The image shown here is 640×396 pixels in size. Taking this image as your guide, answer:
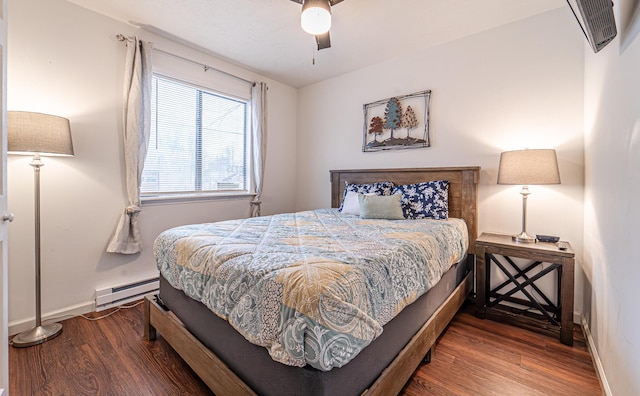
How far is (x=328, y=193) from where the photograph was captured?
3867 millimetres

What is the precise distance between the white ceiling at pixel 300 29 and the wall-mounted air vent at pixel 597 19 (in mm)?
1155

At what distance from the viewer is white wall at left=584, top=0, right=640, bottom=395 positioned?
111 cm

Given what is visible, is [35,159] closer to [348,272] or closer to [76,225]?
[76,225]

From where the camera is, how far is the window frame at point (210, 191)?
9.06 feet

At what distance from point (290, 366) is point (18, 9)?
121 inches

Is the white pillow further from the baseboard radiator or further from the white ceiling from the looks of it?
the baseboard radiator

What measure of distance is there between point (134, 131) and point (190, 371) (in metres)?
2.10

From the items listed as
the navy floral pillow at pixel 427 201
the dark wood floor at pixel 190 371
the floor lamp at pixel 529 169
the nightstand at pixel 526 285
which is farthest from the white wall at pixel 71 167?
the floor lamp at pixel 529 169

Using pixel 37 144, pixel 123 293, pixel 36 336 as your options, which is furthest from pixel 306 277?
pixel 123 293

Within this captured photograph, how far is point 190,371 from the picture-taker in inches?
62.8

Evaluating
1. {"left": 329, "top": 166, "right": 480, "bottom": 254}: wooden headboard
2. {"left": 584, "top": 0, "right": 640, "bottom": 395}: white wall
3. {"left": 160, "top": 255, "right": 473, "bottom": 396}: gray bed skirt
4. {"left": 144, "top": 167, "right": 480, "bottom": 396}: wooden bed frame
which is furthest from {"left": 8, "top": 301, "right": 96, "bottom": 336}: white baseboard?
{"left": 584, "top": 0, "right": 640, "bottom": 395}: white wall

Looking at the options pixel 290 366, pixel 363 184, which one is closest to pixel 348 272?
pixel 290 366

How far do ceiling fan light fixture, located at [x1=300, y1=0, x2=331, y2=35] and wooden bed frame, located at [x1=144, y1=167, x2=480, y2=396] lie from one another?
1.68 m

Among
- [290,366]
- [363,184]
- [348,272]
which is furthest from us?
[363,184]
